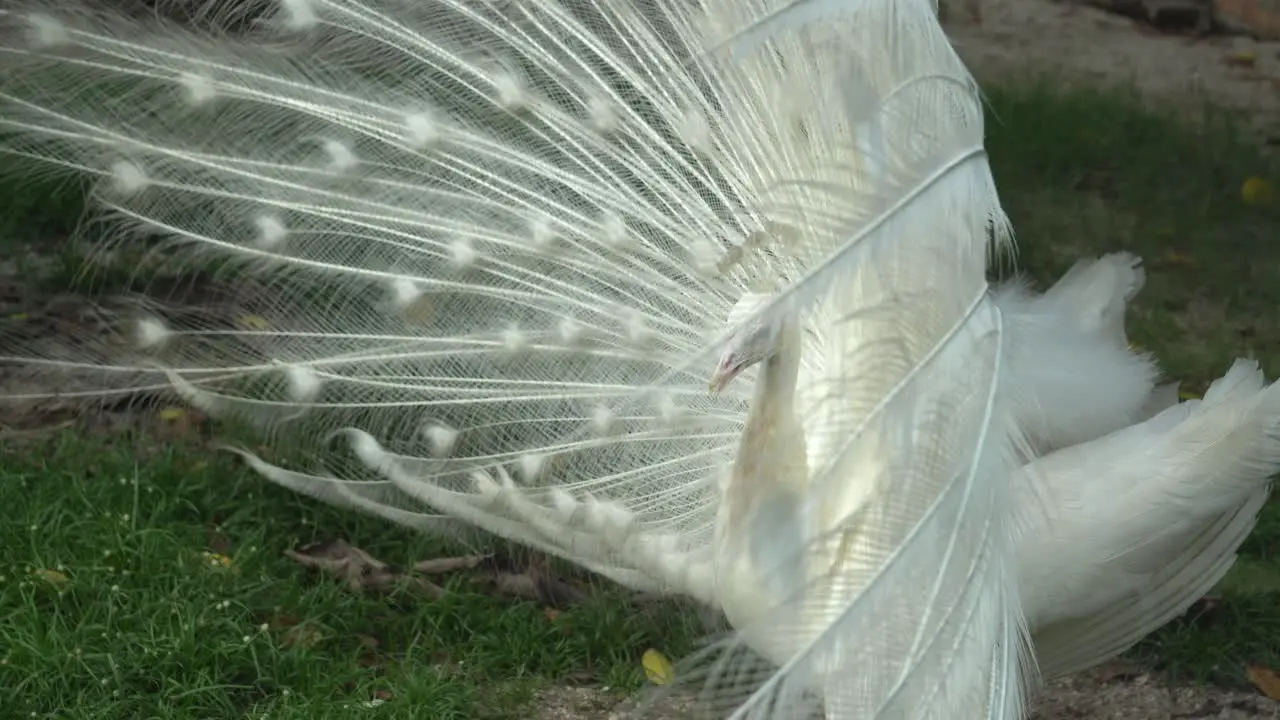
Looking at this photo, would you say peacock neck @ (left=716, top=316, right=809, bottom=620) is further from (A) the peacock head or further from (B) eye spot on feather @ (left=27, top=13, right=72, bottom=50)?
(B) eye spot on feather @ (left=27, top=13, right=72, bottom=50)

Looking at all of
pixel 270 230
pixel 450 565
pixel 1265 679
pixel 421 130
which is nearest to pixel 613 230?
pixel 421 130

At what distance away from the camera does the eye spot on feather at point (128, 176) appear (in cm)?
363

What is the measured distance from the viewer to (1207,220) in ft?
20.0

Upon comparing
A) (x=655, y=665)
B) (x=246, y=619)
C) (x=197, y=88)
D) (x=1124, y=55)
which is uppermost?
(x=197, y=88)

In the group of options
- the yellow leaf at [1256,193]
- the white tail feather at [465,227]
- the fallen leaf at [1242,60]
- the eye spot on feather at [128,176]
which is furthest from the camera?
the fallen leaf at [1242,60]

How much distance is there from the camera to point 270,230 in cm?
366

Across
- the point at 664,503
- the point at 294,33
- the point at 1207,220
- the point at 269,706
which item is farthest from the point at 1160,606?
the point at 1207,220

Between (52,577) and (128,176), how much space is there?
82cm

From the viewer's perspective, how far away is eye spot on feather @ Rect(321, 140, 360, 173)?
11.8 feet

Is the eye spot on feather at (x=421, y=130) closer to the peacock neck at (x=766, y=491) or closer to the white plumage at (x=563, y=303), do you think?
the white plumage at (x=563, y=303)

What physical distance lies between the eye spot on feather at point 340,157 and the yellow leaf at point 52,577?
97cm

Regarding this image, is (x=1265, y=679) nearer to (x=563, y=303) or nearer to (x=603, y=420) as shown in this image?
(x=603, y=420)

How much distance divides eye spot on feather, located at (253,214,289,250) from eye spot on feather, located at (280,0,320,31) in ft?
1.28

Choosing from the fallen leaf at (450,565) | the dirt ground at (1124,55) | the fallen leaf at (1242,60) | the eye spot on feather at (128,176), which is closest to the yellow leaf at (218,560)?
the fallen leaf at (450,565)
